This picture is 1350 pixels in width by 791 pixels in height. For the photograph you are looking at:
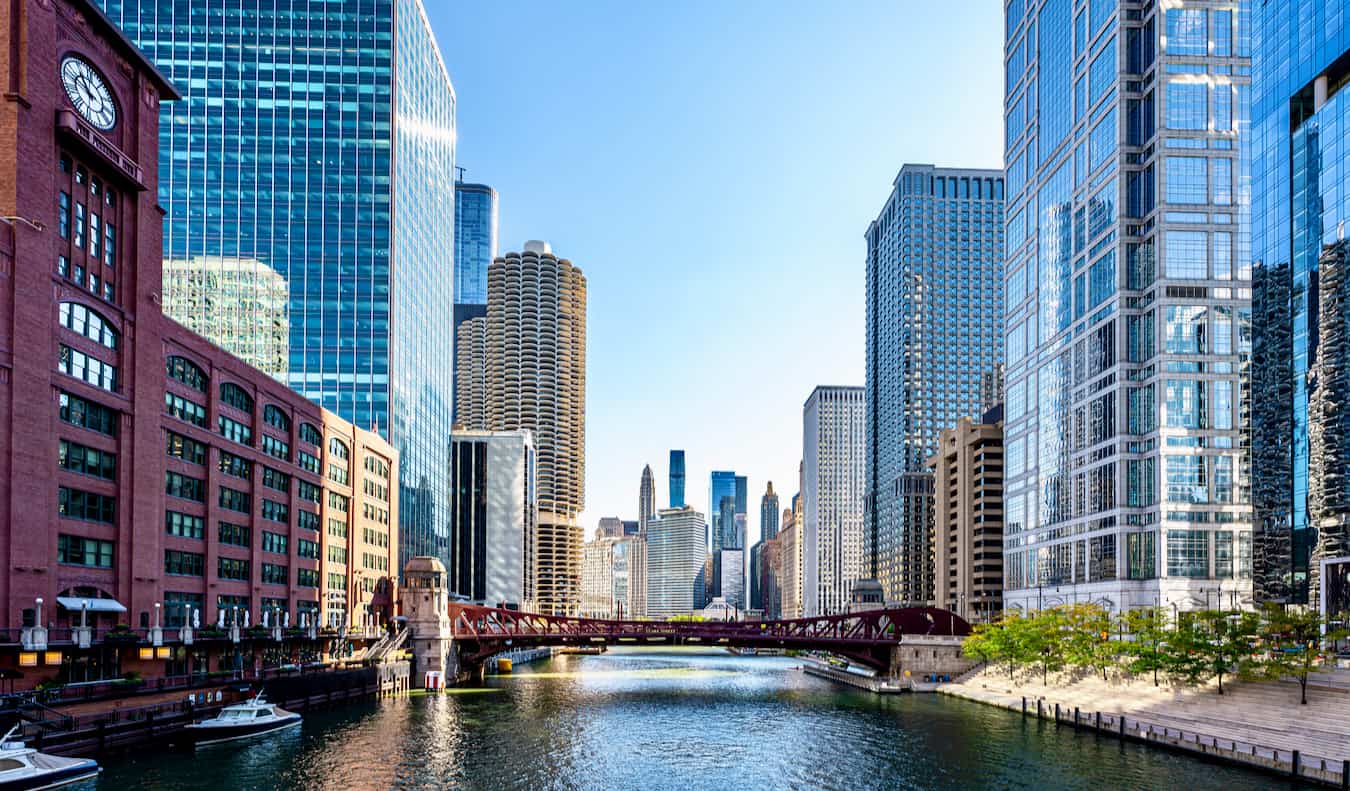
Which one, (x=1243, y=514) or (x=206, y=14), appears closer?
(x=1243, y=514)

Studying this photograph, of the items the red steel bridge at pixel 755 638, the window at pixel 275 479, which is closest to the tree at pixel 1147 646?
the red steel bridge at pixel 755 638

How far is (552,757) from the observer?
85.3m

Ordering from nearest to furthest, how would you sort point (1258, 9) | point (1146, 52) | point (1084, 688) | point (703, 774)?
1. point (703, 774)
2. point (1084, 688)
3. point (1258, 9)
4. point (1146, 52)

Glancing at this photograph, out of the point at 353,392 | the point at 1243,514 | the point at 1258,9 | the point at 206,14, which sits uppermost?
the point at 206,14

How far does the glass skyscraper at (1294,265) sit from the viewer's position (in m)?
119

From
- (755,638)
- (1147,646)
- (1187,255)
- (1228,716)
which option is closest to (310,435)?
(755,638)

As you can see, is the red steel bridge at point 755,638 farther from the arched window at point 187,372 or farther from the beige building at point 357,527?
the arched window at point 187,372

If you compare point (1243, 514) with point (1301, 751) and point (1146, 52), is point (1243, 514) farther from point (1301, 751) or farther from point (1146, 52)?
point (1301, 751)

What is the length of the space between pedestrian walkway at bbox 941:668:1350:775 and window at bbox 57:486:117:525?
78.9 metres

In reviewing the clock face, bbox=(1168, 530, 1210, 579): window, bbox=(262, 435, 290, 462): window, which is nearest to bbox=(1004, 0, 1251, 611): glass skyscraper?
bbox=(1168, 530, 1210, 579): window

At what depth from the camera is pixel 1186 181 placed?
157 metres

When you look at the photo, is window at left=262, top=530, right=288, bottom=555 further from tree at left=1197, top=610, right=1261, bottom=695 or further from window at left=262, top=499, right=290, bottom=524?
tree at left=1197, top=610, right=1261, bottom=695

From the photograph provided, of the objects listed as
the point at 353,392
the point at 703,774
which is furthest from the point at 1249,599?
the point at 353,392

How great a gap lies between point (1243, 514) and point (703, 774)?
336ft
